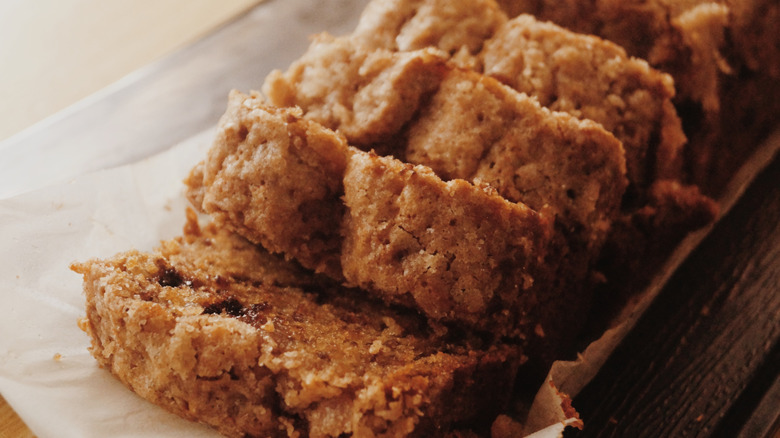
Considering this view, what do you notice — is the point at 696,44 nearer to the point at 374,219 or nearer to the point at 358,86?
the point at 358,86

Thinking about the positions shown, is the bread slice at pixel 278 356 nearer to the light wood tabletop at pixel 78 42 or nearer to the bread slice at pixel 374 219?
the bread slice at pixel 374 219

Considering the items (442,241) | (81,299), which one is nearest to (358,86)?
(442,241)

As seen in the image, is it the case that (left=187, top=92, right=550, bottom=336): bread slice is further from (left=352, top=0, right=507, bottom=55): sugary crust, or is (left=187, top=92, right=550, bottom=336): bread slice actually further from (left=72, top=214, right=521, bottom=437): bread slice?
(left=352, top=0, right=507, bottom=55): sugary crust

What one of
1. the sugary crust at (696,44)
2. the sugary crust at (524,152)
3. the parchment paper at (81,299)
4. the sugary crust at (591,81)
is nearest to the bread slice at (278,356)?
the parchment paper at (81,299)

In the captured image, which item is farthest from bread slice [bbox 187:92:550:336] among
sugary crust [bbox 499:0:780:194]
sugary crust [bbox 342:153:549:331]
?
sugary crust [bbox 499:0:780:194]

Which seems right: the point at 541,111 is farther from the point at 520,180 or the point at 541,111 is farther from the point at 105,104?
the point at 105,104

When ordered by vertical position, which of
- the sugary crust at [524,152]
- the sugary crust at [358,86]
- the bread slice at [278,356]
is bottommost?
the bread slice at [278,356]
